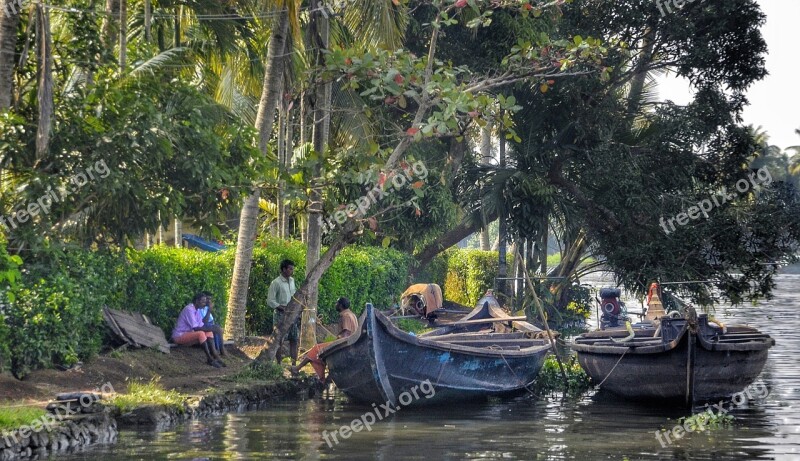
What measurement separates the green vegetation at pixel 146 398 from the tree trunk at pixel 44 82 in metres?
3.47

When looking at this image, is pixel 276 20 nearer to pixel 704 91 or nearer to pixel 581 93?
pixel 581 93

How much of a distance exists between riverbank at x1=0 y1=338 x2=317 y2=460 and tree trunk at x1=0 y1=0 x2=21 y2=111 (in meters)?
3.90

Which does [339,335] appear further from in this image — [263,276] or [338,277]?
[338,277]

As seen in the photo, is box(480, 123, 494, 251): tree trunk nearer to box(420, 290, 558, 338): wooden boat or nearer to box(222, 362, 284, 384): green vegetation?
box(420, 290, 558, 338): wooden boat

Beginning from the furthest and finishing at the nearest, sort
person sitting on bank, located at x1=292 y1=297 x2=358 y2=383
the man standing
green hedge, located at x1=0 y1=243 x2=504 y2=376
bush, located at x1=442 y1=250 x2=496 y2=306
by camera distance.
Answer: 1. bush, located at x1=442 y1=250 x2=496 y2=306
2. the man standing
3. person sitting on bank, located at x1=292 y1=297 x2=358 y2=383
4. green hedge, located at x1=0 y1=243 x2=504 y2=376

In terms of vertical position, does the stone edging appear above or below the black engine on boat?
below

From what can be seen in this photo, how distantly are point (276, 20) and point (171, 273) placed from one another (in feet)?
16.3

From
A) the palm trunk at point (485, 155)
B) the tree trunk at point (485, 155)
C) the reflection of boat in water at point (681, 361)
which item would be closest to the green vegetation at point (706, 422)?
the reflection of boat in water at point (681, 361)

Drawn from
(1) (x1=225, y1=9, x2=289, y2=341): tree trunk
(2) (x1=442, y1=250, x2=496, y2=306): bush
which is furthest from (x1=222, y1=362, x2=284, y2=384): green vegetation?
(2) (x1=442, y1=250, x2=496, y2=306): bush

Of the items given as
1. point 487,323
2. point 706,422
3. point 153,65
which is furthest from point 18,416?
point 487,323

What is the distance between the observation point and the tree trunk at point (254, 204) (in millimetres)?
19734

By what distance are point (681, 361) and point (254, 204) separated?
8330 mm

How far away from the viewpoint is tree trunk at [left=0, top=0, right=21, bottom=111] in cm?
1477

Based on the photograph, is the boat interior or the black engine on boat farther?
the black engine on boat
